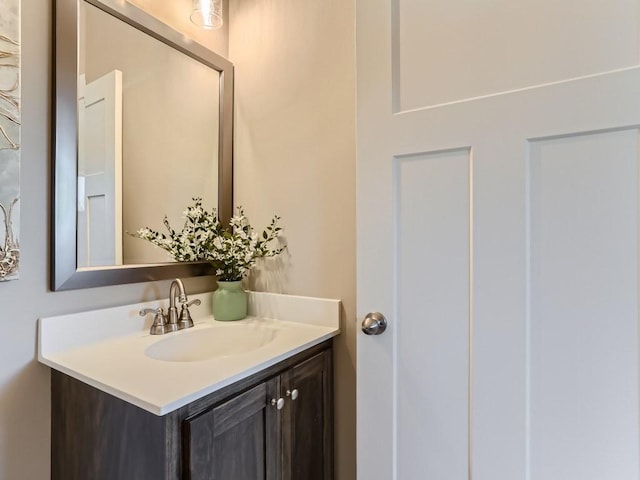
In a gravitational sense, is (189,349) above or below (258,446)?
above

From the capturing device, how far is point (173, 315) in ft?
4.07

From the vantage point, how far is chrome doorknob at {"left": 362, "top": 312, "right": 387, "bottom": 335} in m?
1.01

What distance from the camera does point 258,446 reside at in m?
0.92

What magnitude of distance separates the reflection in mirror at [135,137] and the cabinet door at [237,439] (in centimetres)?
64

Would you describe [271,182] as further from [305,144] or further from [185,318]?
[185,318]

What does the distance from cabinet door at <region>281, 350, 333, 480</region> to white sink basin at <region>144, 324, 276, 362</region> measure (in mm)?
193

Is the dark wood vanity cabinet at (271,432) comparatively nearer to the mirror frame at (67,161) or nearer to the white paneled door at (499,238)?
the white paneled door at (499,238)

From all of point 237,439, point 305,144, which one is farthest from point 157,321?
point 305,144

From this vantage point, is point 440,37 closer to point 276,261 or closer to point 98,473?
point 276,261

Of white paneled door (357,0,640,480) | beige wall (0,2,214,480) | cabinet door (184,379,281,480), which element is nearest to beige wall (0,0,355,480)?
beige wall (0,2,214,480)

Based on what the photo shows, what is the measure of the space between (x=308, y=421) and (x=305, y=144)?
1.00m

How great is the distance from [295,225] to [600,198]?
3.14ft

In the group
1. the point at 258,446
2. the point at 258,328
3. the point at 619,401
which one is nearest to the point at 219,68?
the point at 258,328

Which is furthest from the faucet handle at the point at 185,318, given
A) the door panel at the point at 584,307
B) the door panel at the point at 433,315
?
the door panel at the point at 584,307
